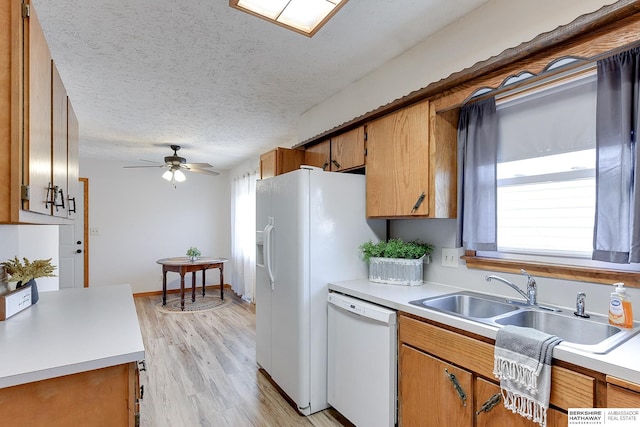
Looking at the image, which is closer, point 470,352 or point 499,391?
point 499,391

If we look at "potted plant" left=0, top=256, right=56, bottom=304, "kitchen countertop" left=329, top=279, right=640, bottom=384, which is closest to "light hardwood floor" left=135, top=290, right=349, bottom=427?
"kitchen countertop" left=329, top=279, right=640, bottom=384

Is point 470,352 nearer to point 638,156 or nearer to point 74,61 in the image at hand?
point 638,156

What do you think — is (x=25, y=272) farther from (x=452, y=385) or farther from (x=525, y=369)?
(x=525, y=369)

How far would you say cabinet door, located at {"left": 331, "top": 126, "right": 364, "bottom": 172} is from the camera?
245 cm

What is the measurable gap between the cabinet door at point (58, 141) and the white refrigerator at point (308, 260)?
1274mm

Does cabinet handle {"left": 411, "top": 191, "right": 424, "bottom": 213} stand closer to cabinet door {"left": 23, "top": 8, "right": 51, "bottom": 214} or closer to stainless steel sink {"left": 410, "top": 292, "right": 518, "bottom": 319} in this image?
stainless steel sink {"left": 410, "top": 292, "right": 518, "bottom": 319}

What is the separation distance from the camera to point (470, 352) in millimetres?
1407

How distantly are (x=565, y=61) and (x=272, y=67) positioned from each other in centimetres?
174

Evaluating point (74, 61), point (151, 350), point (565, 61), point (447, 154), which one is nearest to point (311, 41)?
point (447, 154)

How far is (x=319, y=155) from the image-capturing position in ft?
9.66

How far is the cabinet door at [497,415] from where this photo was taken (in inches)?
44.8

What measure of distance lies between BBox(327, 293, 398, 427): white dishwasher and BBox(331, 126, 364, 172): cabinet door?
1.00 meters

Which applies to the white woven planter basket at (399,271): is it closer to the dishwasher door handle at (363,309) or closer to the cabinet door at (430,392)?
the dishwasher door handle at (363,309)

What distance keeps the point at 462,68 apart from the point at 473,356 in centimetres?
152
